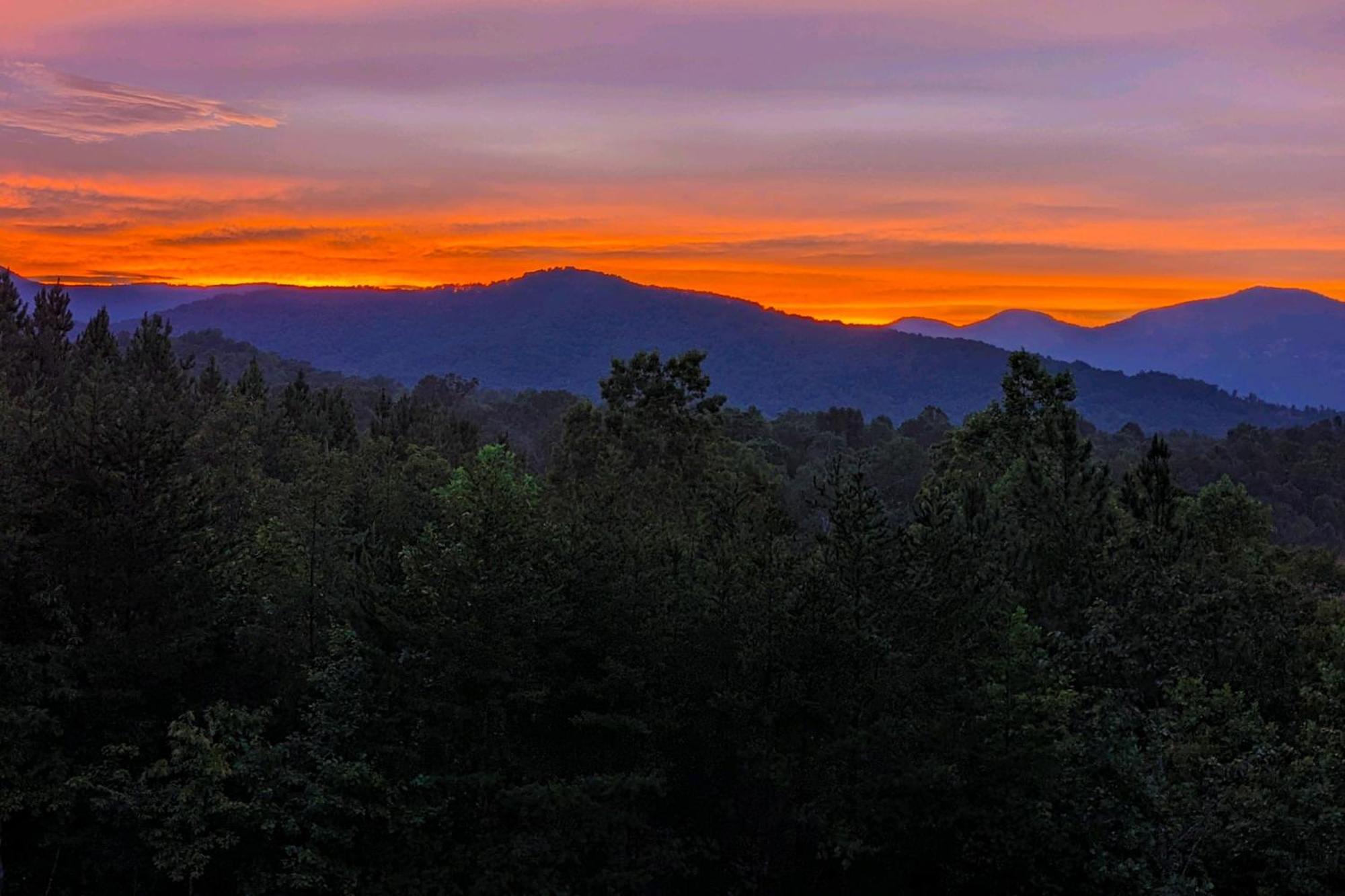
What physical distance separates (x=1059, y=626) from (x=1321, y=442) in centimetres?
12349

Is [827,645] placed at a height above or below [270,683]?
above

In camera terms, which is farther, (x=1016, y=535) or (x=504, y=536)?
(x=1016, y=535)

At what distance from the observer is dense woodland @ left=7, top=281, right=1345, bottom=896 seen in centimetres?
2003

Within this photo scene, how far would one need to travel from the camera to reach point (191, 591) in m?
22.2

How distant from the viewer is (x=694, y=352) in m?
45.6

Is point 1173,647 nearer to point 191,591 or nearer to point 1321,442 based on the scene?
point 191,591

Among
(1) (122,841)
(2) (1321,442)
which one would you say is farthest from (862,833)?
(2) (1321,442)

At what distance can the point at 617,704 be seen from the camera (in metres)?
23.2

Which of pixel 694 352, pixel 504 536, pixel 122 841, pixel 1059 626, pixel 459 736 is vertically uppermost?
pixel 694 352

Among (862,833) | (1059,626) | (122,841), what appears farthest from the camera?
(1059,626)

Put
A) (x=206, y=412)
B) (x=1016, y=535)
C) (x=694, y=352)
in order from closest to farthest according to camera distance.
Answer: (x=1016, y=535) < (x=694, y=352) < (x=206, y=412)

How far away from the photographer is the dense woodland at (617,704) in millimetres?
20031

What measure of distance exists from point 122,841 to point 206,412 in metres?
35.5

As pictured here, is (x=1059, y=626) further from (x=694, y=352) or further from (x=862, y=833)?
(x=694, y=352)
